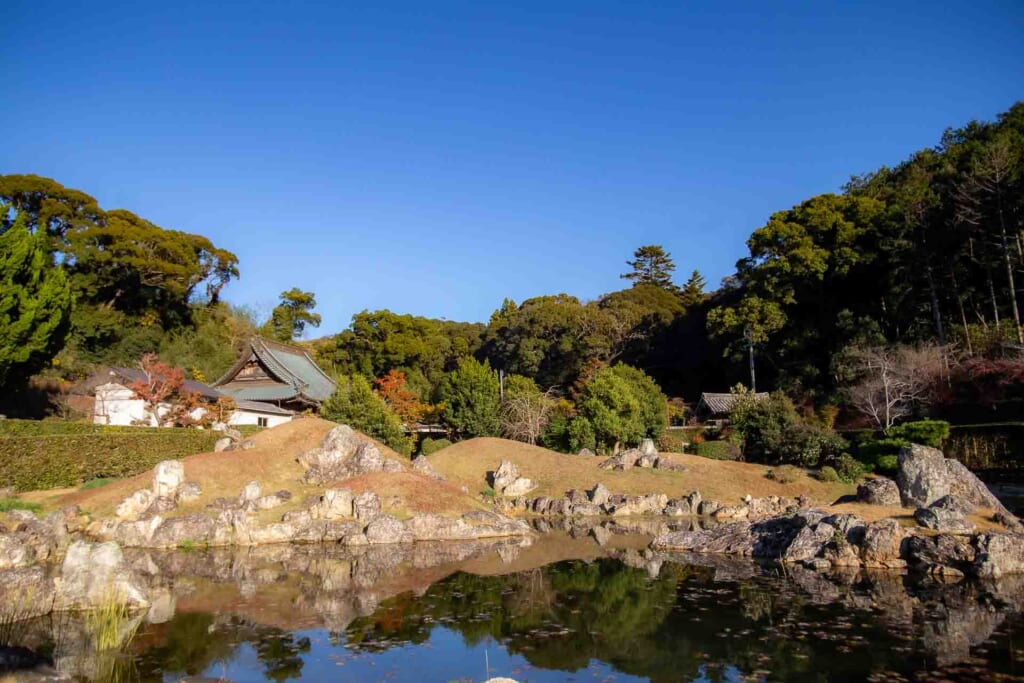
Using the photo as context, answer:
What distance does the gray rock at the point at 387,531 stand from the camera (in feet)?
66.2

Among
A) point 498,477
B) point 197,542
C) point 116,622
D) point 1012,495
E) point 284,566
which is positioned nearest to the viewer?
point 116,622

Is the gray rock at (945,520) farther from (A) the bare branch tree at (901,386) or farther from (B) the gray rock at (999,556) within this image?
(A) the bare branch tree at (901,386)

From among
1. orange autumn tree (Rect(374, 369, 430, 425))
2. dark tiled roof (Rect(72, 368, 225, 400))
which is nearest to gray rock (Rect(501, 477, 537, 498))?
orange autumn tree (Rect(374, 369, 430, 425))

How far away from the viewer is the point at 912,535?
1543 centimetres

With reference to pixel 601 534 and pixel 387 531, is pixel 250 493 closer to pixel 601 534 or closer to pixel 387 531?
pixel 387 531

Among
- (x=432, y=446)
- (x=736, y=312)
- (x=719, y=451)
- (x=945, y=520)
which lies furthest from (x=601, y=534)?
(x=736, y=312)

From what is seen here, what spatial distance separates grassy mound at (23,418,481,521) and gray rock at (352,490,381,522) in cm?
46

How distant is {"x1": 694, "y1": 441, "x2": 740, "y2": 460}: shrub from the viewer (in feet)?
115

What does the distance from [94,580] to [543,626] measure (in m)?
7.75

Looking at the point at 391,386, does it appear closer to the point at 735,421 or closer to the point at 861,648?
the point at 735,421

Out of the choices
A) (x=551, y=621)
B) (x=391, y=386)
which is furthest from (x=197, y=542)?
(x=391, y=386)

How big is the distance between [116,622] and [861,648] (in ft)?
34.7

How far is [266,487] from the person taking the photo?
75.3 feet

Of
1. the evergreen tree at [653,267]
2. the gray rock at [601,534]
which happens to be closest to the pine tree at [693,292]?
the evergreen tree at [653,267]
